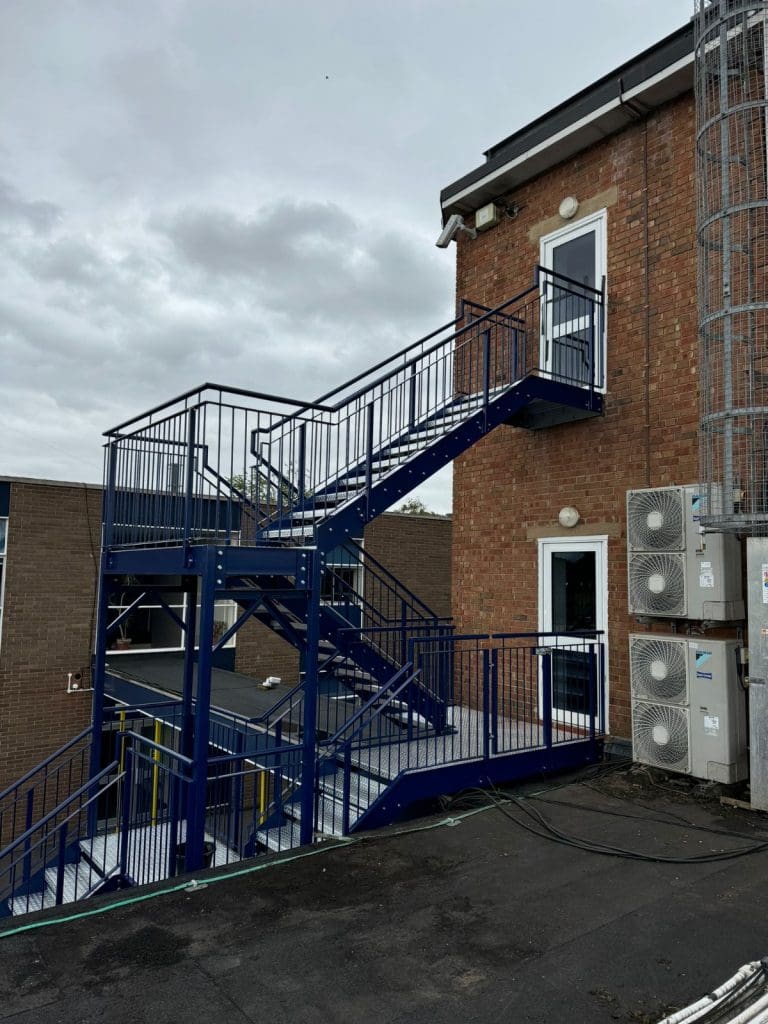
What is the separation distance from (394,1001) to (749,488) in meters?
5.00

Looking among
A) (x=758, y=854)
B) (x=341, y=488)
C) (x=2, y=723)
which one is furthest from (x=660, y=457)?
(x=2, y=723)

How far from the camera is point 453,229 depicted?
9.87 metres

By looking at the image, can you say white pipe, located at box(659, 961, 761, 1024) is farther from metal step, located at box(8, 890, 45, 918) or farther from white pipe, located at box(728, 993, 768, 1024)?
metal step, located at box(8, 890, 45, 918)

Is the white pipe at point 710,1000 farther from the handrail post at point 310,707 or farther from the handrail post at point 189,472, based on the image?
the handrail post at point 189,472

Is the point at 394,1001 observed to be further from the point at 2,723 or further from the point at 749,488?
the point at 2,723

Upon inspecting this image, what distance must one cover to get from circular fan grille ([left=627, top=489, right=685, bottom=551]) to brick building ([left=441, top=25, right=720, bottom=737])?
65 cm

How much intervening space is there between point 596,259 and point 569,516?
2.97 meters

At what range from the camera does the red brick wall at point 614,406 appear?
7461 mm

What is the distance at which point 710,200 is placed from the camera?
22.6 feet

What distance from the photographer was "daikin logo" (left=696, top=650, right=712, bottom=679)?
20.2 feet

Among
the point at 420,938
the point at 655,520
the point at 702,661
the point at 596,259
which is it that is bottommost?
the point at 420,938

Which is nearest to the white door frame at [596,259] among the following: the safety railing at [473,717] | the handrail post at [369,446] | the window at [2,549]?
the handrail post at [369,446]

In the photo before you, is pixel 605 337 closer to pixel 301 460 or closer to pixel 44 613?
pixel 301 460

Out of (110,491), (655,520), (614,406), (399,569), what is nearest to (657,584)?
(655,520)
